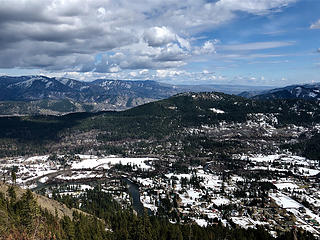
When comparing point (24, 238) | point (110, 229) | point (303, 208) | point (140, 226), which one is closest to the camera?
point (24, 238)

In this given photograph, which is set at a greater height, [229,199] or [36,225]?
[36,225]

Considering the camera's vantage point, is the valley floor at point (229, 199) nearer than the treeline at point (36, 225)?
No

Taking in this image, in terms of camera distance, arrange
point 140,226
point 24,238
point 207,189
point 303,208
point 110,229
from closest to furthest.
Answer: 1. point 24,238
2. point 140,226
3. point 110,229
4. point 303,208
5. point 207,189

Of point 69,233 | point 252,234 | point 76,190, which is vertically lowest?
point 76,190

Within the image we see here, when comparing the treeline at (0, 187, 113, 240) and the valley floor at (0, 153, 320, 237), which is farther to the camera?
the valley floor at (0, 153, 320, 237)

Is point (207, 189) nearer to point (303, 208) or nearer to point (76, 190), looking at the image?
point (303, 208)

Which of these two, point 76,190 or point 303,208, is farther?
point 76,190

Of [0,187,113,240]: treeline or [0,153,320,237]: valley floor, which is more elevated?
[0,187,113,240]: treeline

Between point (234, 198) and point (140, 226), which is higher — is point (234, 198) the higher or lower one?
the lower one

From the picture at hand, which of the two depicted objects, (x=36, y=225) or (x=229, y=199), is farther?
(x=229, y=199)

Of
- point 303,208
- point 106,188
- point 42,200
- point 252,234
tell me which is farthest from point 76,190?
point 303,208

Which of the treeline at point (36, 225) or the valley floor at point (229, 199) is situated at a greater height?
the treeline at point (36, 225)
